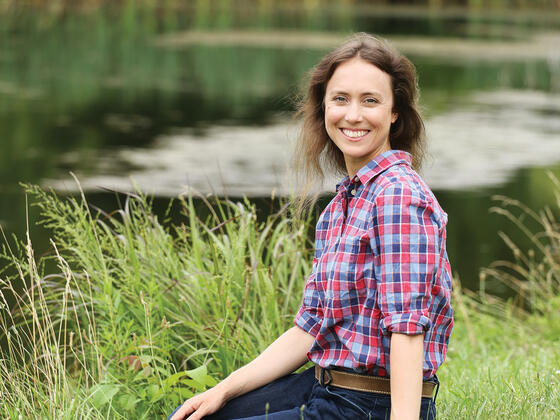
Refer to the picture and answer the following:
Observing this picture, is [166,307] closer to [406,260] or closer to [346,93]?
[346,93]

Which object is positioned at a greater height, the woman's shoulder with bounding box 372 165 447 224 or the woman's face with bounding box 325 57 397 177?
the woman's face with bounding box 325 57 397 177

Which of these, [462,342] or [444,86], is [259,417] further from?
[444,86]

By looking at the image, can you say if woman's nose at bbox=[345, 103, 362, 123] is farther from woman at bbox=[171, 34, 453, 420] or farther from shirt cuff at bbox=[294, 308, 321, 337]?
shirt cuff at bbox=[294, 308, 321, 337]

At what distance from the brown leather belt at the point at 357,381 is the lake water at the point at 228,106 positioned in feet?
2.81

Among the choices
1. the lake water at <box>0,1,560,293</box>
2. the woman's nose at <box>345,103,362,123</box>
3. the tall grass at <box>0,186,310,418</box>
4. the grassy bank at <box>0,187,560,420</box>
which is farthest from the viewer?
the lake water at <box>0,1,560,293</box>

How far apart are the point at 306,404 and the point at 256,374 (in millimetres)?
133

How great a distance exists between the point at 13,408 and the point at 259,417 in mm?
1051

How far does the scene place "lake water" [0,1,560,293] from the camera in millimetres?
7434

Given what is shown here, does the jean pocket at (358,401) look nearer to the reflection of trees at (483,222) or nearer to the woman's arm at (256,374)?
the woman's arm at (256,374)

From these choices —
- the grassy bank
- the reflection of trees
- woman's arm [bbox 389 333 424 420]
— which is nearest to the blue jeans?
woman's arm [bbox 389 333 424 420]

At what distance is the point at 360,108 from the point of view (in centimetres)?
195

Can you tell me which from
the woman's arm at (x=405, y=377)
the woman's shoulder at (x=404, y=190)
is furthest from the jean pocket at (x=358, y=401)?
the woman's shoulder at (x=404, y=190)

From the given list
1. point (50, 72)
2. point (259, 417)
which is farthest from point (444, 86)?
point (259, 417)

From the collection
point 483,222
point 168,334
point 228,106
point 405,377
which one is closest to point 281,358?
point 405,377
